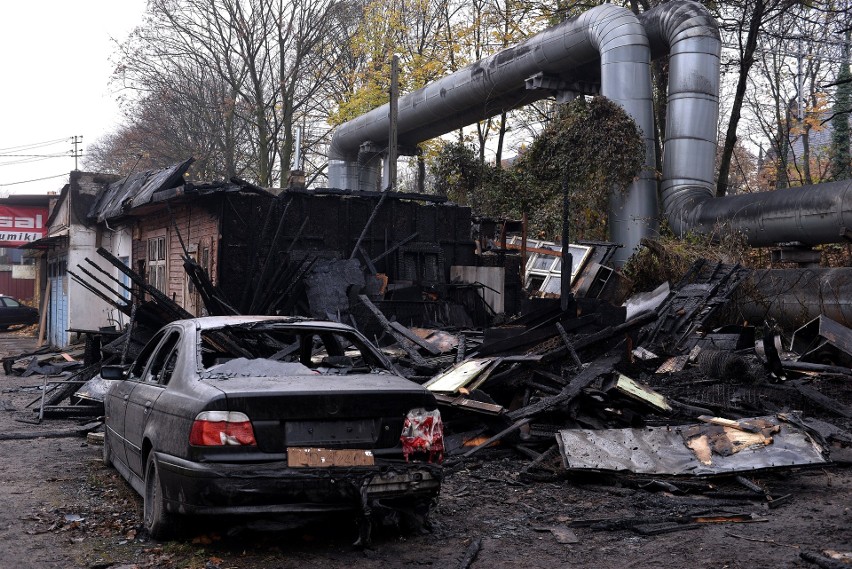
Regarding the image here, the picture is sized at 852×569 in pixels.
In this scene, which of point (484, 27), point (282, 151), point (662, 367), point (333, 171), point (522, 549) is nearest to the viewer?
point (522, 549)

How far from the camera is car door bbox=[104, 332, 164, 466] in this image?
669 centimetres

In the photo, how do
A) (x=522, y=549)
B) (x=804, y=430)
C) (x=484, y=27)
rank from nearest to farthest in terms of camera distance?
(x=522, y=549) < (x=804, y=430) < (x=484, y=27)

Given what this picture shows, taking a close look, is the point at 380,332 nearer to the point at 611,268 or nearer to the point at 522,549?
the point at 611,268

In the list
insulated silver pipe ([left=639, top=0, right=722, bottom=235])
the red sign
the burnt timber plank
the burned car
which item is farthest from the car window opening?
the red sign

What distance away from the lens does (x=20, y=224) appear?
36.7 meters

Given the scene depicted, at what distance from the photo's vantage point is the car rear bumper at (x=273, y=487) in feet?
15.4

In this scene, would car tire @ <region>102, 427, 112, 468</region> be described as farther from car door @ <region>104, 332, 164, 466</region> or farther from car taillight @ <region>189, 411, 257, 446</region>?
car taillight @ <region>189, 411, 257, 446</region>

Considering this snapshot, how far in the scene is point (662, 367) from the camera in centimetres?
1165

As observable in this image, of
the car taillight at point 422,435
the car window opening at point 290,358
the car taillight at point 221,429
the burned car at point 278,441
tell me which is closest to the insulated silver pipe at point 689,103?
the car window opening at point 290,358

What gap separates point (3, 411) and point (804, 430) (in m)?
11.3

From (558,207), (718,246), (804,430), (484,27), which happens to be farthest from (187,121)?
(804,430)

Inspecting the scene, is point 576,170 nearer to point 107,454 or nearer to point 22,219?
point 107,454

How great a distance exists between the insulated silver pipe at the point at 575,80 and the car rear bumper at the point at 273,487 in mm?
14078

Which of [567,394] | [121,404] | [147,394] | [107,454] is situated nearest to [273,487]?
[147,394]
